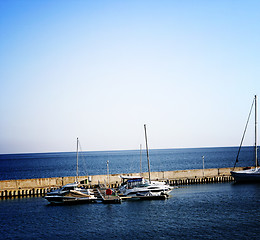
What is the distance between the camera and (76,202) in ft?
162

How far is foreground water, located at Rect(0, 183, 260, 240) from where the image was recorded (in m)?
32.4

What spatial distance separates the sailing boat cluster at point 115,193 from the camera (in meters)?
49.2

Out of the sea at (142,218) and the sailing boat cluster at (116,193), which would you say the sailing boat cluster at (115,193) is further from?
the sea at (142,218)

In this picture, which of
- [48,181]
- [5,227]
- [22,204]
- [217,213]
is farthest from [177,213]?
[48,181]

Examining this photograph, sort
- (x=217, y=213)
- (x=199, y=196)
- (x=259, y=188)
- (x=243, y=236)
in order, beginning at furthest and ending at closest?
(x=259, y=188) < (x=199, y=196) < (x=217, y=213) < (x=243, y=236)

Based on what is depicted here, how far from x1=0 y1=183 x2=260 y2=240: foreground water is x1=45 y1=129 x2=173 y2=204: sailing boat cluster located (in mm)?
1729

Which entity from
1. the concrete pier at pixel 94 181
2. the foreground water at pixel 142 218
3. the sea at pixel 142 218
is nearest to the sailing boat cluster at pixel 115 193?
the sea at pixel 142 218

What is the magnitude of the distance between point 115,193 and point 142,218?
46.3 ft

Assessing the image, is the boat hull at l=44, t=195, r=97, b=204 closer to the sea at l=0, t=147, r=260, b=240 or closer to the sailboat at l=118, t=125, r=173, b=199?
the sea at l=0, t=147, r=260, b=240

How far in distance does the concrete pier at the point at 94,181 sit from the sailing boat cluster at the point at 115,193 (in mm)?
7447

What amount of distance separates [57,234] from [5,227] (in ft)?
24.0

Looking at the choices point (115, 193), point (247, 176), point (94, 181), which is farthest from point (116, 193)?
point (247, 176)

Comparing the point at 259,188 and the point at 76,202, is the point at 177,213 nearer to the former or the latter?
the point at 76,202

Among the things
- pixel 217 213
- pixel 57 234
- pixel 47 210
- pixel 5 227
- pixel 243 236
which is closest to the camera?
pixel 243 236
